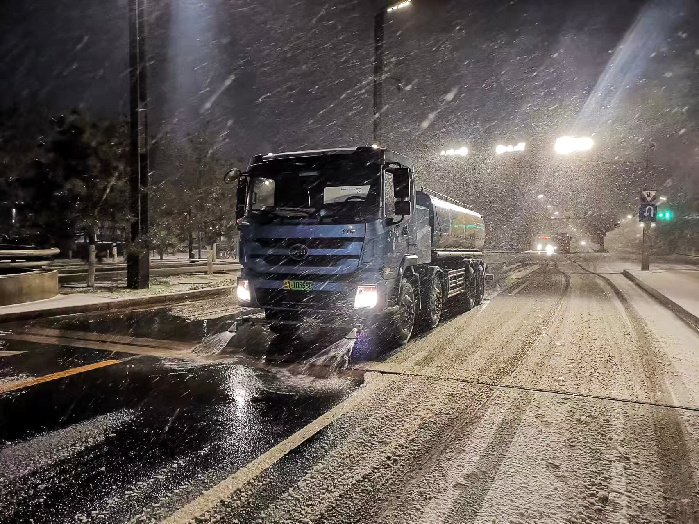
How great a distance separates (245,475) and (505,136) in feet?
152

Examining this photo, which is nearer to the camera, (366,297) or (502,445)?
(502,445)

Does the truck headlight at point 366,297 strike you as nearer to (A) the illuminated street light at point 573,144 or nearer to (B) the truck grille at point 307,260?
(B) the truck grille at point 307,260

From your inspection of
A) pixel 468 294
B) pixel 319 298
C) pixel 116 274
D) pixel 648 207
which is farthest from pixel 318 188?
pixel 648 207

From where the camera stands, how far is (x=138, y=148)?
14836mm

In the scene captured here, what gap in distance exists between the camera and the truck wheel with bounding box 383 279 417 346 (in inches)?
316

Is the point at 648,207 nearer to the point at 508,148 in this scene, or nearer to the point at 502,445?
the point at 508,148

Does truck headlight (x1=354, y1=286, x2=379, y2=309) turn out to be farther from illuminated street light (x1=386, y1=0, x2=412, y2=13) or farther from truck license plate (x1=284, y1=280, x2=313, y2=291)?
illuminated street light (x1=386, y1=0, x2=412, y2=13)

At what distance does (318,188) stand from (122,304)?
7265mm

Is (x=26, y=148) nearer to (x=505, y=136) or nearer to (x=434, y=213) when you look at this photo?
(x=434, y=213)

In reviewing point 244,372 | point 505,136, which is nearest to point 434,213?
point 244,372

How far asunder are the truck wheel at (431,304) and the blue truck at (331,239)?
95 centimetres

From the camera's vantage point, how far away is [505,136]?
4588 cm

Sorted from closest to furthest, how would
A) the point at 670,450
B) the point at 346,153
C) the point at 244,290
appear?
the point at 670,450
the point at 346,153
the point at 244,290

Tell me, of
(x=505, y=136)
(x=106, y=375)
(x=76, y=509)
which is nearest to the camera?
(x=76, y=509)
